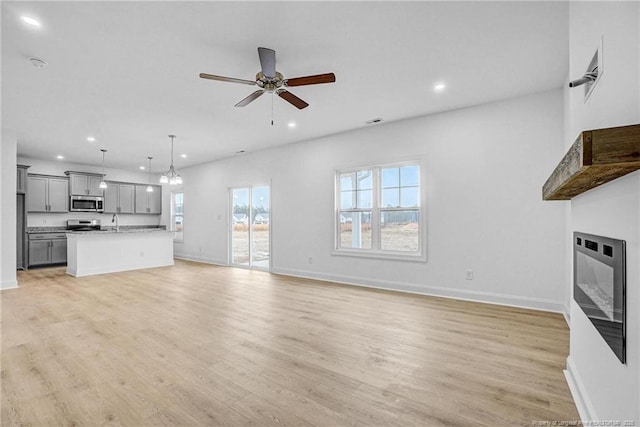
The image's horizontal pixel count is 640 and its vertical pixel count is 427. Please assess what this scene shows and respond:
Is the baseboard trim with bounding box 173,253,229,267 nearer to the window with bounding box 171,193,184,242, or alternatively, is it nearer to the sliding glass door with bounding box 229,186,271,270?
the sliding glass door with bounding box 229,186,271,270

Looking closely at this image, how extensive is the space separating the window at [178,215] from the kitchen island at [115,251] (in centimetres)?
141

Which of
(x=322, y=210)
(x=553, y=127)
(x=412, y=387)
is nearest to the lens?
(x=412, y=387)

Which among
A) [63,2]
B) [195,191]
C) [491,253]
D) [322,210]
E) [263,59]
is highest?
[63,2]

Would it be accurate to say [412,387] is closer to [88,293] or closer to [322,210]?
[322,210]

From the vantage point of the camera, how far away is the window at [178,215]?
938 cm

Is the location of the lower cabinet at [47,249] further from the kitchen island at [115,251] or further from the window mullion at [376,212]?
the window mullion at [376,212]

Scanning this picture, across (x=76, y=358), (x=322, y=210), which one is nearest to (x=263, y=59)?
(x=76, y=358)

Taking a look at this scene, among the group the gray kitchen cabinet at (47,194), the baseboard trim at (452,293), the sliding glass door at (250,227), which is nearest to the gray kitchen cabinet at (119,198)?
the gray kitchen cabinet at (47,194)

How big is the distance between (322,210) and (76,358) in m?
4.23

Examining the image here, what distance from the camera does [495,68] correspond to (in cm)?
329

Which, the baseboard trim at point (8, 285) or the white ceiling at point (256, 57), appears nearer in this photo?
the white ceiling at point (256, 57)

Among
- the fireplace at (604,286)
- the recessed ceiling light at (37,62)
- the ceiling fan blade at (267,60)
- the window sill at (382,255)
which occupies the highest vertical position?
the recessed ceiling light at (37,62)

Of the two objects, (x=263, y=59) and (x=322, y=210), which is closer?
(x=263, y=59)

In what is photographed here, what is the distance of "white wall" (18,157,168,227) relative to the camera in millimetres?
7918
